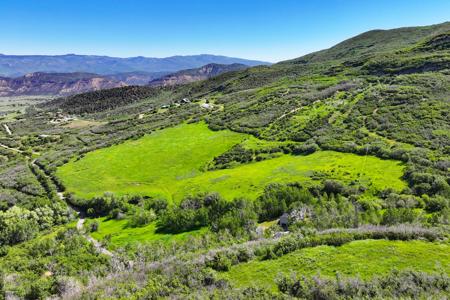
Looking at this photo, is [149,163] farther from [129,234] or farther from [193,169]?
[129,234]

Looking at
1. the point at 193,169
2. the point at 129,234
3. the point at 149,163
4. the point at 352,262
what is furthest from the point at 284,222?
the point at 149,163

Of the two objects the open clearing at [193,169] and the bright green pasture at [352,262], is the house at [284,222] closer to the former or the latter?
the bright green pasture at [352,262]

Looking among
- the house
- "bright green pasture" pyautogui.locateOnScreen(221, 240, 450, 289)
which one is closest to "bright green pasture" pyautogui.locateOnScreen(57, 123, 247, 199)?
the house

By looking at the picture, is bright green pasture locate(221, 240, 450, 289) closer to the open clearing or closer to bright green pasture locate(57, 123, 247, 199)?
the open clearing

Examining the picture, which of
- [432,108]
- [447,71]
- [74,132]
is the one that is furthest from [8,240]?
[447,71]

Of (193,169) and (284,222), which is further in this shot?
(193,169)

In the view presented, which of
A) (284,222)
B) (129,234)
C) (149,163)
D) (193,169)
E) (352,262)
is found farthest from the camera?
(149,163)

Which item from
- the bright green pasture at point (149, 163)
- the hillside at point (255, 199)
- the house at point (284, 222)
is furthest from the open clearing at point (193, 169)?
the house at point (284, 222)
